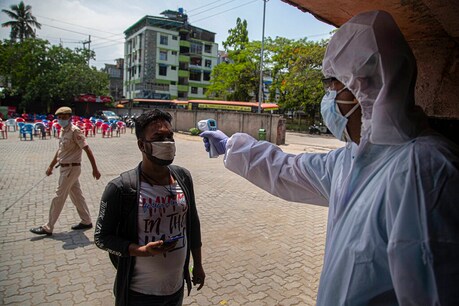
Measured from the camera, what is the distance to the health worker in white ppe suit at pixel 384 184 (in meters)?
1.00

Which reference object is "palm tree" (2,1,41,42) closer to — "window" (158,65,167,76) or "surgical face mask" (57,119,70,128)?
"window" (158,65,167,76)

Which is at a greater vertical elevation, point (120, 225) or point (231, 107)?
point (231, 107)

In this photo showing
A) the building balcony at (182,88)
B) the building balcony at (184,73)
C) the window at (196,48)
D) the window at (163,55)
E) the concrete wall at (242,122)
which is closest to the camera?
the concrete wall at (242,122)

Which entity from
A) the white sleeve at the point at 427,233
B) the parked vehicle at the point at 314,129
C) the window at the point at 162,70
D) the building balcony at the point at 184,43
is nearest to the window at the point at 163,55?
the window at the point at 162,70

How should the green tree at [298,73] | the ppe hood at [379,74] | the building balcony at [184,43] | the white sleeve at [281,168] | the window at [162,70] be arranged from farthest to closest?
the building balcony at [184,43] < the window at [162,70] < the green tree at [298,73] < the white sleeve at [281,168] < the ppe hood at [379,74]

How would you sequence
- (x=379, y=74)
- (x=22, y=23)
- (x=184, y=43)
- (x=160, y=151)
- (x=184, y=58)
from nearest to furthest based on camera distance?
(x=379, y=74) < (x=160, y=151) < (x=22, y=23) < (x=184, y=58) < (x=184, y=43)

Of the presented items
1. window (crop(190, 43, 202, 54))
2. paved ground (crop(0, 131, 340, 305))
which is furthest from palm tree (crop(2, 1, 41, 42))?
paved ground (crop(0, 131, 340, 305))

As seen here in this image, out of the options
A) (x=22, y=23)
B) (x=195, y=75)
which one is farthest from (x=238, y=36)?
(x=22, y=23)

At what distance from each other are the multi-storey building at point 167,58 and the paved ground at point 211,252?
43680mm

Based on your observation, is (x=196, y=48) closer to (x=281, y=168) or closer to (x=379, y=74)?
(x=281, y=168)

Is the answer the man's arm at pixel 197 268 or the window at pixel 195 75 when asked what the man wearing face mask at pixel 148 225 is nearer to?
the man's arm at pixel 197 268

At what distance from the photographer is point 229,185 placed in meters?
8.63

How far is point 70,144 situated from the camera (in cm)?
470

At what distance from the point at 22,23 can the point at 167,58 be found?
2006cm
